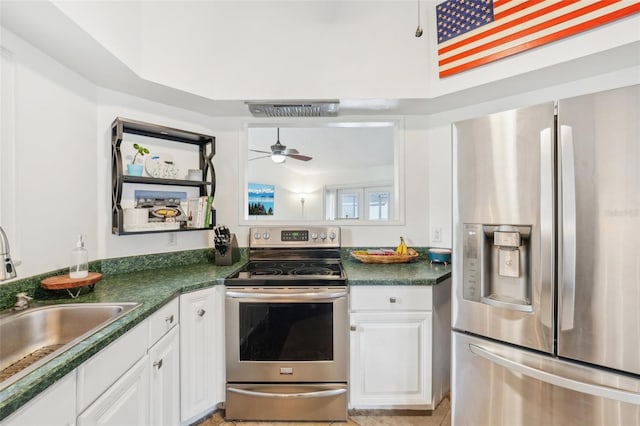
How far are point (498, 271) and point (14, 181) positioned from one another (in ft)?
7.69

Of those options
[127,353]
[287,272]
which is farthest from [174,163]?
[127,353]

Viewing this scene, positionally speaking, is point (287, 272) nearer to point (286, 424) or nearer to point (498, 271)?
point (286, 424)

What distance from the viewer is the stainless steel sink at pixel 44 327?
3.68ft

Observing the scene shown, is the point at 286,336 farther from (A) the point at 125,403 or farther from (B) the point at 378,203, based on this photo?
(B) the point at 378,203

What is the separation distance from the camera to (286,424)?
5.84 ft

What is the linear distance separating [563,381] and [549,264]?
0.47m

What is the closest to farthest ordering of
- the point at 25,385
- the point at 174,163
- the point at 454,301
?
the point at 25,385, the point at 454,301, the point at 174,163

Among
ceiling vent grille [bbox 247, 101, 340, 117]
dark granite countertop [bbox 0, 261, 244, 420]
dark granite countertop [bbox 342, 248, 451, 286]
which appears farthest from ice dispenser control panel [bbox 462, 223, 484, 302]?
dark granite countertop [bbox 0, 261, 244, 420]

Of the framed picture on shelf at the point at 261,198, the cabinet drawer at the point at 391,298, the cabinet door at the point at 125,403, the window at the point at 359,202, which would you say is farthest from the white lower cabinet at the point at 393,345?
the framed picture on shelf at the point at 261,198

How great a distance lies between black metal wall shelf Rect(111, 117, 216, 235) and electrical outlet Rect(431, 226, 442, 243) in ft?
5.97

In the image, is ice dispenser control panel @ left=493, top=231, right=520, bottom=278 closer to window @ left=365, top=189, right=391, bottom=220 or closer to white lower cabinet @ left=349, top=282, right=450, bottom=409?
white lower cabinet @ left=349, top=282, right=450, bottom=409

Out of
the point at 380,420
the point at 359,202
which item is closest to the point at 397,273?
the point at 380,420

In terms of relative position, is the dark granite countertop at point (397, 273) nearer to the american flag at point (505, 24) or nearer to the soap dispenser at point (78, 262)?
the american flag at point (505, 24)

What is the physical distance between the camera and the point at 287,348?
1.77 m
